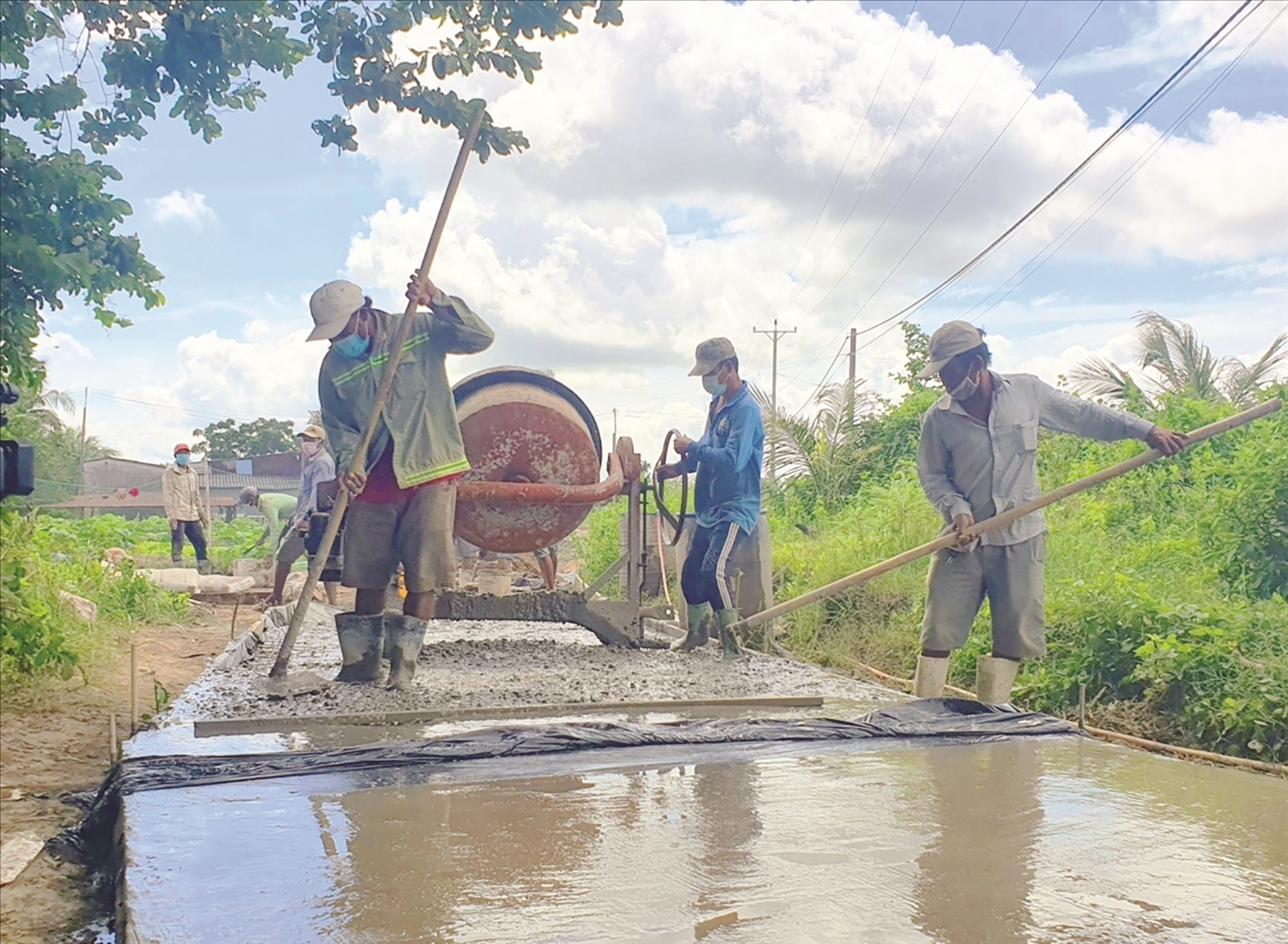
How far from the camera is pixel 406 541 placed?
467cm

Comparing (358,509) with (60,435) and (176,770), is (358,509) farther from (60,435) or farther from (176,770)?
(60,435)

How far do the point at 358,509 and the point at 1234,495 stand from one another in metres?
6.10

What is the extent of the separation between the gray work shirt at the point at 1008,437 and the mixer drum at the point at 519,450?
6.33 feet

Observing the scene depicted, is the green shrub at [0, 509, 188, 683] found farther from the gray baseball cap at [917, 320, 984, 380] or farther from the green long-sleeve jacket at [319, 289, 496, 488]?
the gray baseball cap at [917, 320, 984, 380]

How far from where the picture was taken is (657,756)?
3.32 m

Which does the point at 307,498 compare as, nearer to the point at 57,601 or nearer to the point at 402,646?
the point at 57,601

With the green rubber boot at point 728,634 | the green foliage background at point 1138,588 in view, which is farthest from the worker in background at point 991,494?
the green rubber boot at point 728,634

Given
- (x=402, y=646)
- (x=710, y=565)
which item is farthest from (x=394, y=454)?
(x=710, y=565)

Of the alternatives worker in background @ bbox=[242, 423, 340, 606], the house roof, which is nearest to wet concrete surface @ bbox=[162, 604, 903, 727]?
worker in background @ bbox=[242, 423, 340, 606]

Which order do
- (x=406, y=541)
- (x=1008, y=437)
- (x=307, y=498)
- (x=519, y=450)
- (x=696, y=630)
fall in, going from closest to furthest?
(x=1008, y=437) → (x=406, y=541) → (x=519, y=450) → (x=696, y=630) → (x=307, y=498)

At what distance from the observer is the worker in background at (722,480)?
5.72 metres

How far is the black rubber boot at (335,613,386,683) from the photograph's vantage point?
4609mm

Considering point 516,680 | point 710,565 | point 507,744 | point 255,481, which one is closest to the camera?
point 507,744

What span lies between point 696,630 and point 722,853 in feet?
12.2
